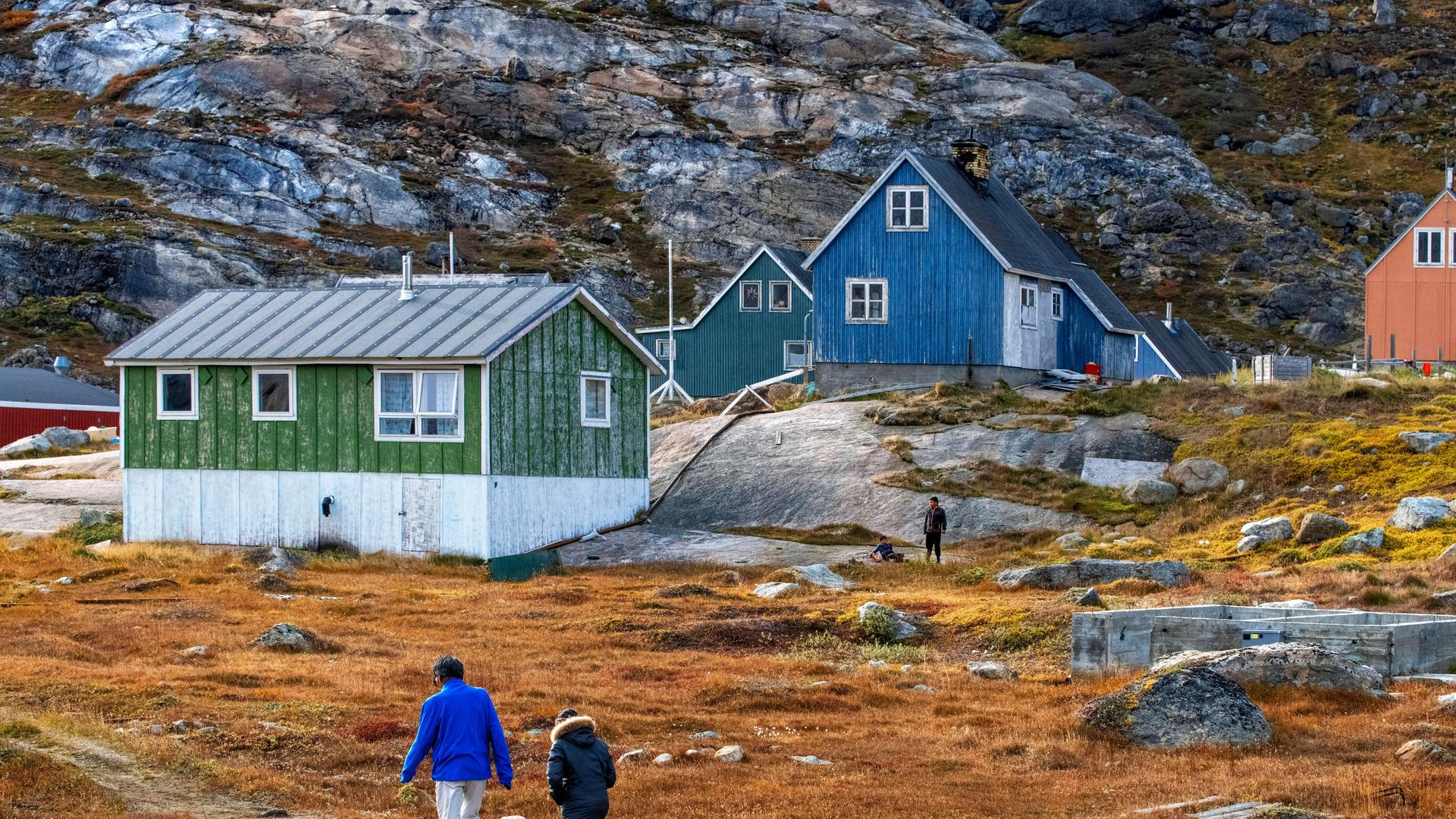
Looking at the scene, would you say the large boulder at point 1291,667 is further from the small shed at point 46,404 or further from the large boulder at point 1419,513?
the small shed at point 46,404

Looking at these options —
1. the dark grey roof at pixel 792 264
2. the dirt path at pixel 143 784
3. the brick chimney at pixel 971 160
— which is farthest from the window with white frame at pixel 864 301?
the dirt path at pixel 143 784

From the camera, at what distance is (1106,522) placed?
36.5 metres

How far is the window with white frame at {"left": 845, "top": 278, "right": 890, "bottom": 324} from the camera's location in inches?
2004

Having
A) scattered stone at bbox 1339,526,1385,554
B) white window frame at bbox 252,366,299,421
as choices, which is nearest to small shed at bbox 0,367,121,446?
white window frame at bbox 252,366,299,421

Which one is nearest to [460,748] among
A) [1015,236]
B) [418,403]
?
[418,403]

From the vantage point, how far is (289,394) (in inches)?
1460

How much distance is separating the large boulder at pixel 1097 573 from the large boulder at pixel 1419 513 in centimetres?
539

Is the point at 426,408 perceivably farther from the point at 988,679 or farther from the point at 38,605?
the point at 988,679

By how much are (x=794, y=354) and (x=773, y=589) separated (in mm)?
35470

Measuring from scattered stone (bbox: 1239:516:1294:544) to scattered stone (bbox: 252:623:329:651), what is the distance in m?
18.3

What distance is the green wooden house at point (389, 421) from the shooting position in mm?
35281

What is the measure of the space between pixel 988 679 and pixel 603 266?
7785cm

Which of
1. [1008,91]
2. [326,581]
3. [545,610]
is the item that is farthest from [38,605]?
[1008,91]

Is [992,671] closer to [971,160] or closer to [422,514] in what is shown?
[422,514]
